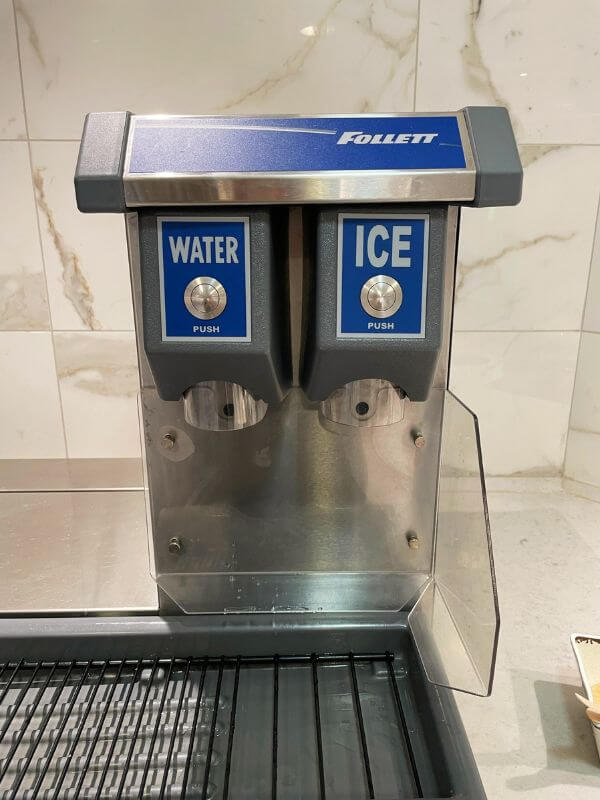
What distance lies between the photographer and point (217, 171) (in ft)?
1.50

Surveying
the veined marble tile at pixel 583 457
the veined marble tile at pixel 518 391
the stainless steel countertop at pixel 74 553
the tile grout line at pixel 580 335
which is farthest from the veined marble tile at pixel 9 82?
the veined marble tile at pixel 583 457

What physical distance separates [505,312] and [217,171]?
2.39ft

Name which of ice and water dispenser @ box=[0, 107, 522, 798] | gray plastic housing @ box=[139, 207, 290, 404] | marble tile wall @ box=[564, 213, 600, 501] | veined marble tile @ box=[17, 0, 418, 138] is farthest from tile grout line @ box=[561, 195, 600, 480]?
gray plastic housing @ box=[139, 207, 290, 404]

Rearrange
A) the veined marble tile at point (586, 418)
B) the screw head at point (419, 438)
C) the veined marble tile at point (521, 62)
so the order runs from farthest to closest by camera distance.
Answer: the veined marble tile at point (586, 418) → the veined marble tile at point (521, 62) → the screw head at point (419, 438)

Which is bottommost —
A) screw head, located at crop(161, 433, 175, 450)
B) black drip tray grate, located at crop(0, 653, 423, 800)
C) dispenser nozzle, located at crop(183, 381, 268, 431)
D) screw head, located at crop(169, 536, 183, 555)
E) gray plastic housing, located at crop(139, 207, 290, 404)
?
black drip tray grate, located at crop(0, 653, 423, 800)

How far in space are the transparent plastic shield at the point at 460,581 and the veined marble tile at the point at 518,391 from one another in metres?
0.53

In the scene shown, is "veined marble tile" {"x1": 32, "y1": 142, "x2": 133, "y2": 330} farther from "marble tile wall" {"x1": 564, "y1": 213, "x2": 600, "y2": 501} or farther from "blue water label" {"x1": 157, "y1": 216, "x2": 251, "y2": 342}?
"marble tile wall" {"x1": 564, "y1": 213, "x2": 600, "y2": 501}

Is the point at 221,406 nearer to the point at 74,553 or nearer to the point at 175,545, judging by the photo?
the point at 175,545

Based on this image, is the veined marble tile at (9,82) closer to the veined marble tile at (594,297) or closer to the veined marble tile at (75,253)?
the veined marble tile at (75,253)

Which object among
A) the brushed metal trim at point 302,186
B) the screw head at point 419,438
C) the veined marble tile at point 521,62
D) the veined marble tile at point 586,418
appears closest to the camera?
the brushed metal trim at point 302,186

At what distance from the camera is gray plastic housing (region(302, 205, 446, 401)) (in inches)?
18.6

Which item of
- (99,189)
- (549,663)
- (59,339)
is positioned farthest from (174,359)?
(59,339)

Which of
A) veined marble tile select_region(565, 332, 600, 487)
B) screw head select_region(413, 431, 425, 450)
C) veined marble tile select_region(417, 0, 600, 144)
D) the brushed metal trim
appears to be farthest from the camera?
veined marble tile select_region(565, 332, 600, 487)

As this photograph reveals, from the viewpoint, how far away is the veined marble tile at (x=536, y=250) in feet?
3.24
